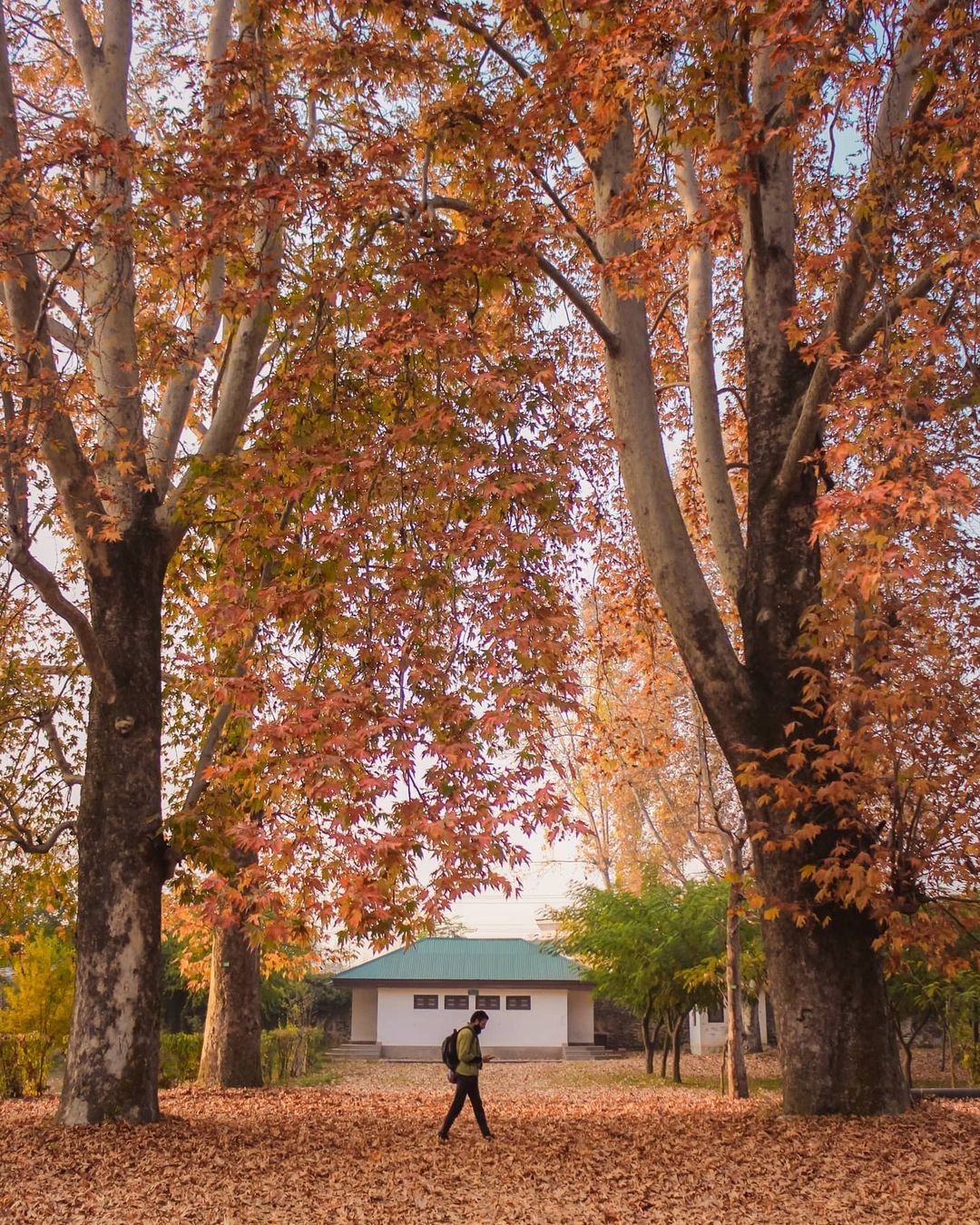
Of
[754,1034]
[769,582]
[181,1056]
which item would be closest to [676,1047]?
[181,1056]

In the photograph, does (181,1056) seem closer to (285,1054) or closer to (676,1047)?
(285,1054)

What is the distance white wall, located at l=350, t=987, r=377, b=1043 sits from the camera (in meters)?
35.0

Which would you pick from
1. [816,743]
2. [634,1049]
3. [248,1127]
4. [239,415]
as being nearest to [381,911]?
[816,743]

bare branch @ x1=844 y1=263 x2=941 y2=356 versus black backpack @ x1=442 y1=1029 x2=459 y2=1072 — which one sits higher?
bare branch @ x1=844 y1=263 x2=941 y2=356

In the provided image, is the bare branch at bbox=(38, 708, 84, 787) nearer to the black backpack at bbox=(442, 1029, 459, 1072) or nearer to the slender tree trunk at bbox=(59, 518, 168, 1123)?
the slender tree trunk at bbox=(59, 518, 168, 1123)

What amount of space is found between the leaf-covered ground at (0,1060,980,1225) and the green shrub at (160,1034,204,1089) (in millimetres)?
12533

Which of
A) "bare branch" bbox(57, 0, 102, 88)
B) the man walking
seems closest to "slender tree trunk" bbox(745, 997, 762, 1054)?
the man walking

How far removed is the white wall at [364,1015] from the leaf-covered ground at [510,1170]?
86.0 ft

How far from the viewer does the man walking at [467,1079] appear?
9.27m

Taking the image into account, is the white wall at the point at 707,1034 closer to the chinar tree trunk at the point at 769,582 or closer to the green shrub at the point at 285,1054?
the green shrub at the point at 285,1054

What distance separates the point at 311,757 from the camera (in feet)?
21.2

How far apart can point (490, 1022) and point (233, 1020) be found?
66.1 feet

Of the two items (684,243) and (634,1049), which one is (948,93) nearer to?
(684,243)

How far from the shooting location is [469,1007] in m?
34.4
